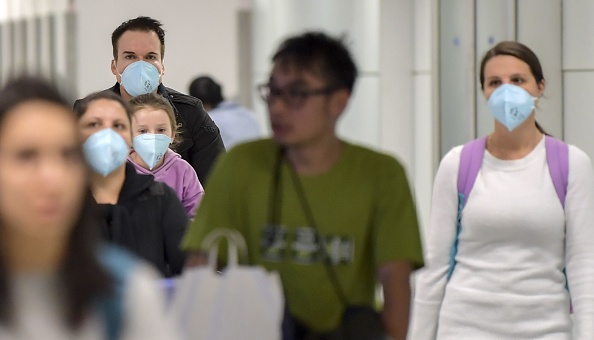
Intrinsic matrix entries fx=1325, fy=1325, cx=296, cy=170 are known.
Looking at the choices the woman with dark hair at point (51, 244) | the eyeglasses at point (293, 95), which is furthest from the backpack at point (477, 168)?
the woman with dark hair at point (51, 244)

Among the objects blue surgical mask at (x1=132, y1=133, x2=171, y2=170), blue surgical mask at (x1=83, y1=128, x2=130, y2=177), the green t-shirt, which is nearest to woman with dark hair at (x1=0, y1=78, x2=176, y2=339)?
the green t-shirt

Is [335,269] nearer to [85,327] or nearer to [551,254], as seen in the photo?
[85,327]

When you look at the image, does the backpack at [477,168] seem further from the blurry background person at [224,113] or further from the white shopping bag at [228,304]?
the blurry background person at [224,113]

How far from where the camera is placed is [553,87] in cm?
685

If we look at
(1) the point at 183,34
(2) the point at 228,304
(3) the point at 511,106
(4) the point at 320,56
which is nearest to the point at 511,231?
(3) the point at 511,106

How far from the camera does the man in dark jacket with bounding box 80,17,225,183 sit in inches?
153

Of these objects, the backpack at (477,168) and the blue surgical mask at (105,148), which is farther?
the backpack at (477,168)

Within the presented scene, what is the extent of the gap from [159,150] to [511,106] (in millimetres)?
1140

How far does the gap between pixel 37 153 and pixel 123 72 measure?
70.3 inches

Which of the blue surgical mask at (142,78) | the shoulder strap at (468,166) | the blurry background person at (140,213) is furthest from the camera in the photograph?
the shoulder strap at (468,166)

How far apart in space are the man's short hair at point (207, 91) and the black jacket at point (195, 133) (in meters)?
5.03

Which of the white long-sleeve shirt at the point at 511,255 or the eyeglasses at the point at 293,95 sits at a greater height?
the eyeglasses at the point at 293,95

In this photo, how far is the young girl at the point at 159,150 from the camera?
374 centimetres

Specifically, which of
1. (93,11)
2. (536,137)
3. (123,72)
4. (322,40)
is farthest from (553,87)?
(93,11)
